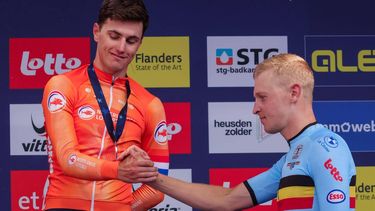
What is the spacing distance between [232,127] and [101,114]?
2.00 m

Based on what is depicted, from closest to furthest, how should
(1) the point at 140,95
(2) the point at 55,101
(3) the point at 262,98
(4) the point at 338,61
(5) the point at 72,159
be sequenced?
(3) the point at 262,98
(5) the point at 72,159
(2) the point at 55,101
(1) the point at 140,95
(4) the point at 338,61

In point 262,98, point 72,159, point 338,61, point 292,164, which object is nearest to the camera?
point 292,164

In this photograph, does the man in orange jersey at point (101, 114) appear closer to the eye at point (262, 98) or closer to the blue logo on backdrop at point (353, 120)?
the eye at point (262, 98)

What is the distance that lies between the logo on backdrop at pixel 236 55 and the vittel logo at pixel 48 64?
2.63 ft

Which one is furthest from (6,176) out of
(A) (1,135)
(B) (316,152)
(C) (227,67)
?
(B) (316,152)

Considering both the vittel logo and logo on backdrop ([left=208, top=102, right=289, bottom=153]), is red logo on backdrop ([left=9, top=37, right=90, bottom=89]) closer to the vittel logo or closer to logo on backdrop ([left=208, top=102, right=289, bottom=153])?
the vittel logo

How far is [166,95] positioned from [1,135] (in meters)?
1.00

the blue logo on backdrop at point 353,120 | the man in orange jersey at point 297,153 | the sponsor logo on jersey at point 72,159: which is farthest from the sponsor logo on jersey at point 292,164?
the blue logo on backdrop at point 353,120

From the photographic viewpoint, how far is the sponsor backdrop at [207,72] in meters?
5.30

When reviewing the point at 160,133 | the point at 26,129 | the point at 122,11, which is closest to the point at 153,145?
the point at 160,133

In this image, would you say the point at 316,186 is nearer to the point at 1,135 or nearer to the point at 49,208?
the point at 49,208

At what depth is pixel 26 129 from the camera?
5293 mm

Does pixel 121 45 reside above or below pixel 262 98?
above

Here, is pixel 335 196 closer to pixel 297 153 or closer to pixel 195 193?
pixel 297 153
